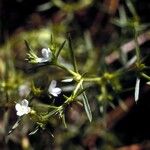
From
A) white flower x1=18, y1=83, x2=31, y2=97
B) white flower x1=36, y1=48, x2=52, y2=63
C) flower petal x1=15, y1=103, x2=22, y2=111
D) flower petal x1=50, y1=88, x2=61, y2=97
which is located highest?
white flower x1=36, y1=48, x2=52, y2=63

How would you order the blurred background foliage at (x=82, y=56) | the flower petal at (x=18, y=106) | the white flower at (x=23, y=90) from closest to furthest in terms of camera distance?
the flower petal at (x=18, y=106)
the white flower at (x=23, y=90)
the blurred background foliage at (x=82, y=56)

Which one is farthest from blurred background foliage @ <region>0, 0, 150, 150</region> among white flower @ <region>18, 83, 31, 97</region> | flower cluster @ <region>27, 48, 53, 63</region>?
flower cluster @ <region>27, 48, 53, 63</region>

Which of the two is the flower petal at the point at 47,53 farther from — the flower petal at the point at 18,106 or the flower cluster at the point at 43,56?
the flower petal at the point at 18,106

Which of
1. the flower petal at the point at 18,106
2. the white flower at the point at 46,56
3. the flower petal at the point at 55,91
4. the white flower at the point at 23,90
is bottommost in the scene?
the white flower at the point at 23,90

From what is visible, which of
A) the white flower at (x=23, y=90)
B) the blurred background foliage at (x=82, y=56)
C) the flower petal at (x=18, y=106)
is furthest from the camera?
the blurred background foliage at (x=82, y=56)

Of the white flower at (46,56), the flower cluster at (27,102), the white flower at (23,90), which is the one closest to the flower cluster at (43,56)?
the white flower at (46,56)

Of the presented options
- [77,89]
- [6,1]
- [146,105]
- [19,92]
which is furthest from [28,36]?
[77,89]

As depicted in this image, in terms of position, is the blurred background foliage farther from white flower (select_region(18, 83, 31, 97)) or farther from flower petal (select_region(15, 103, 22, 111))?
flower petal (select_region(15, 103, 22, 111))

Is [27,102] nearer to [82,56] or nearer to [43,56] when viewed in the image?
[43,56]

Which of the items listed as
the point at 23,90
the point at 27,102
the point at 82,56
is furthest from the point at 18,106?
the point at 82,56

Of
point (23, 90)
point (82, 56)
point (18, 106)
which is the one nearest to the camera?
point (18, 106)
